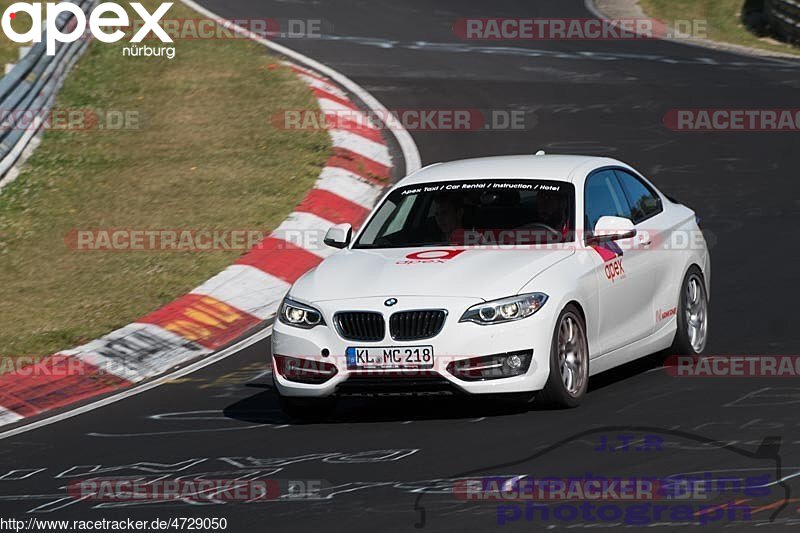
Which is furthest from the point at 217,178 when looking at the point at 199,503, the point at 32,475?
A: the point at 199,503

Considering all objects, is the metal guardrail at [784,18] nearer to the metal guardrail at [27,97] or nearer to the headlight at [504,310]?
the metal guardrail at [27,97]

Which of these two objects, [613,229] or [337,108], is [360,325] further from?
[337,108]

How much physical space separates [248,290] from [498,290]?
4522 mm

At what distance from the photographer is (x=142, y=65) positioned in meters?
21.1

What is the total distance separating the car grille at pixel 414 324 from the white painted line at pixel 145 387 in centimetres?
259

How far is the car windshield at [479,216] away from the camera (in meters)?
9.74

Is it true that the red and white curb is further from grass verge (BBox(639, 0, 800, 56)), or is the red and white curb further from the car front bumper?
grass verge (BBox(639, 0, 800, 56))

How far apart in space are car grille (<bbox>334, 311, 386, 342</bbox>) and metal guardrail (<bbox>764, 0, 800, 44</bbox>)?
691 inches

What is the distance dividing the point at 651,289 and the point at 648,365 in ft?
2.09

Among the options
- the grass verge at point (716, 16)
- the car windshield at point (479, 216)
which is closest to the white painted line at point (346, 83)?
the car windshield at point (479, 216)
